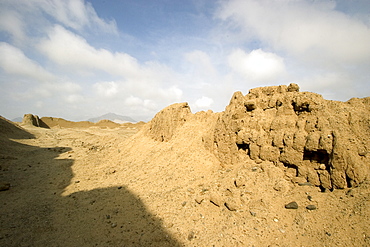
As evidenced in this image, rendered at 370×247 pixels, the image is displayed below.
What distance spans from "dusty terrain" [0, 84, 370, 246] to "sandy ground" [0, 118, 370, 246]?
0.02 m

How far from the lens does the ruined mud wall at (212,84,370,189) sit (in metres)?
3.56

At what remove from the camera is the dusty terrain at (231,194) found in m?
3.34

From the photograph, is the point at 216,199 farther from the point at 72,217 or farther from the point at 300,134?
the point at 72,217

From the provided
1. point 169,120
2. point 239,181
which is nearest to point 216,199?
point 239,181

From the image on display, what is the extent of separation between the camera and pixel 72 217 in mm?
4766

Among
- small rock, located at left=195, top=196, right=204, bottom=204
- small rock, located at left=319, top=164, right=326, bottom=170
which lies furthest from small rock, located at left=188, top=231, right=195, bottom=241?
small rock, located at left=319, top=164, right=326, bottom=170

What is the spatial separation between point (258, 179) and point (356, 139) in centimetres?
213

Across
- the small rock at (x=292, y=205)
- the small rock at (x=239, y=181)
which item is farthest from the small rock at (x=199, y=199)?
the small rock at (x=292, y=205)

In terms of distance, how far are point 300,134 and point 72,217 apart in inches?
246

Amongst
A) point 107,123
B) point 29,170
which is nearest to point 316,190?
point 29,170

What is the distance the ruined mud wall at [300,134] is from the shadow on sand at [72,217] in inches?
118

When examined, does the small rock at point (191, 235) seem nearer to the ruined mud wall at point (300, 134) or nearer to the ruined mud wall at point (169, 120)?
the ruined mud wall at point (300, 134)

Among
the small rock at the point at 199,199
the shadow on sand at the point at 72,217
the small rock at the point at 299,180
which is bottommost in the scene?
the shadow on sand at the point at 72,217

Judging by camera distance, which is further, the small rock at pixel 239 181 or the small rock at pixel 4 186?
the small rock at pixel 4 186
